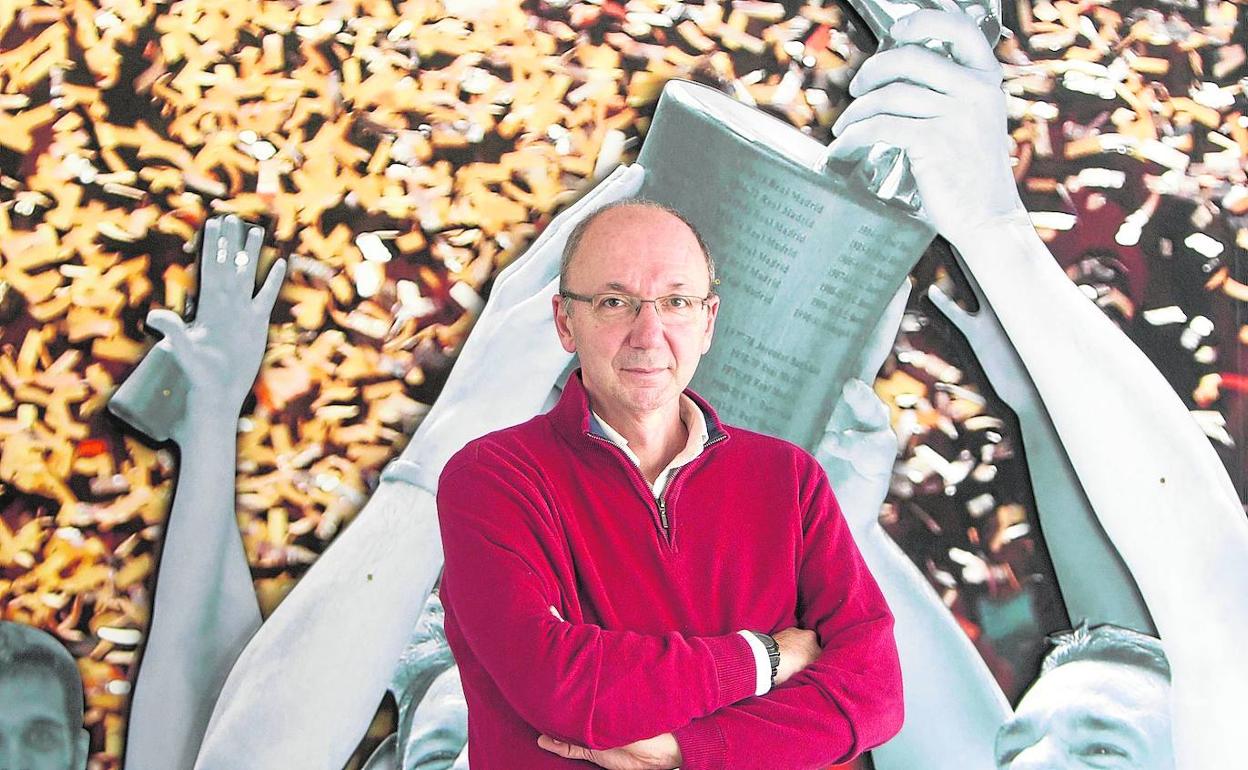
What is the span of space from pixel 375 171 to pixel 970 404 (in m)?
1.19

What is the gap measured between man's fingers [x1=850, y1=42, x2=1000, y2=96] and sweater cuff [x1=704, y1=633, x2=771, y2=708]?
1.32 metres

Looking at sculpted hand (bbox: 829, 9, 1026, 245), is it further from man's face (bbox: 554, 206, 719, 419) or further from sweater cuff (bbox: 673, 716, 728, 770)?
sweater cuff (bbox: 673, 716, 728, 770)

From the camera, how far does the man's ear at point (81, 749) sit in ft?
5.98

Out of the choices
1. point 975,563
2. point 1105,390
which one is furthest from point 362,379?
point 1105,390

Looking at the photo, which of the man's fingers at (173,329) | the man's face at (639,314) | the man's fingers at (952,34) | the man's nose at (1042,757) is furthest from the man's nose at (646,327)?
the man's nose at (1042,757)

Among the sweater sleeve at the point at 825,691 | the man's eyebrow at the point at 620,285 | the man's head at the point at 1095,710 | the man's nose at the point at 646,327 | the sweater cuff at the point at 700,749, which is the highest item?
the man's eyebrow at the point at 620,285

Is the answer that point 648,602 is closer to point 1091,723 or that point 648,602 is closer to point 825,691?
point 825,691

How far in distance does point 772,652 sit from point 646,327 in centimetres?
38

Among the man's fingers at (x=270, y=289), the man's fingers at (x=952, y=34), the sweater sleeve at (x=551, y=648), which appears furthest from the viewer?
the man's fingers at (x=952, y=34)

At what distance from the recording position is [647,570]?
3.94 ft

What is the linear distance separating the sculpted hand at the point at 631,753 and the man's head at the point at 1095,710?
113 cm

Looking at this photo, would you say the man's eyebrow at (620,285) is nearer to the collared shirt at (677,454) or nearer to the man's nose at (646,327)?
the man's nose at (646,327)

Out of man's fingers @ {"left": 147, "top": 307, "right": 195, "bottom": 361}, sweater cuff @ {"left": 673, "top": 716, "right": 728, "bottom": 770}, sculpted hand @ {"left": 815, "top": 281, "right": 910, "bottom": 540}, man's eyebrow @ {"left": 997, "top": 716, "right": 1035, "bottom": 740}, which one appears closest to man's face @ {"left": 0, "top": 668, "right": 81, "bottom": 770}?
man's fingers @ {"left": 147, "top": 307, "right": 195, "bottom": 361}

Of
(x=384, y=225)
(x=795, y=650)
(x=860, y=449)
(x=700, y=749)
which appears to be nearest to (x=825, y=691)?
(x=795, y=650)
